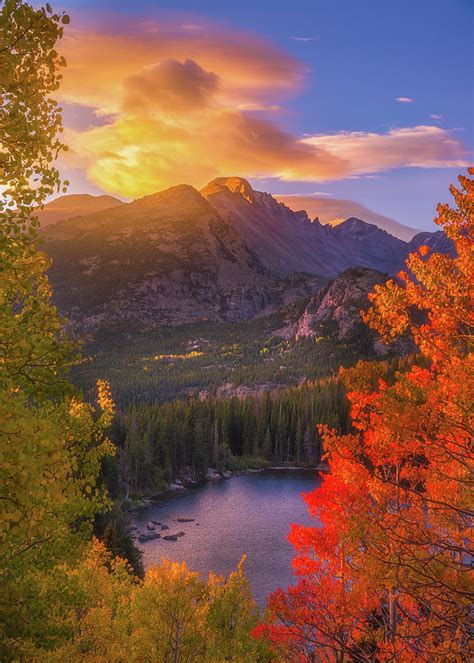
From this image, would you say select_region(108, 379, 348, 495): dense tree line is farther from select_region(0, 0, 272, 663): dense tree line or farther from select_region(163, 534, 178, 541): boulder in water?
select_region(0, 0, 272, 663): dense tree line

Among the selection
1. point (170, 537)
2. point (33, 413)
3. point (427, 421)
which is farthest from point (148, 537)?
point (427, 421)

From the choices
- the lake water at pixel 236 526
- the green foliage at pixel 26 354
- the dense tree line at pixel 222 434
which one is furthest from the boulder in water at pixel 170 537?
the green foliage at pixel 26 354

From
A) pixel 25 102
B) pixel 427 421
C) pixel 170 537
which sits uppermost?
pixel 25 102

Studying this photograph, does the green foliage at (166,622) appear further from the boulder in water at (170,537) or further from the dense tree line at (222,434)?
the dense tree line at (222,434)

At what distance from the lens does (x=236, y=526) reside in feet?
222

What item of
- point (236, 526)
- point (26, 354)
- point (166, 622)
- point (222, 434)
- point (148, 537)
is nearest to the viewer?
point (26, 354)

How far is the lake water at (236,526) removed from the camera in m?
52.5

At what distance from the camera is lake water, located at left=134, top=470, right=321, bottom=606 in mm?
52469

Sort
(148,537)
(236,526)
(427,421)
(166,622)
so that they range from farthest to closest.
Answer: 1. (236,526)
2. (148,537)
3. (166,622)
4. (427,421)

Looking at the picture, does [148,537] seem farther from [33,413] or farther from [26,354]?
[26,354]

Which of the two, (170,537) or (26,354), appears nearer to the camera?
(26,354)

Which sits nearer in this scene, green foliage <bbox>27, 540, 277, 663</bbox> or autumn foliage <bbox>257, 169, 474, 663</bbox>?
autumn foliage <bbox>257, 169, 474, 663</bbox>

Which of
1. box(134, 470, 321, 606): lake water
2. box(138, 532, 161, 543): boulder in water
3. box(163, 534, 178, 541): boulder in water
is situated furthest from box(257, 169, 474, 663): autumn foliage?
box(138, 532, 161, 543): boulder in water

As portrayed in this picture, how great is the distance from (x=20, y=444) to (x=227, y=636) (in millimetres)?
23224
